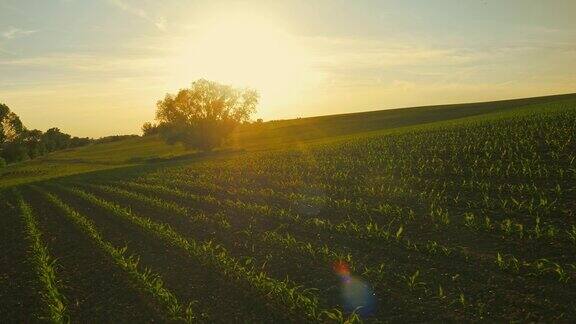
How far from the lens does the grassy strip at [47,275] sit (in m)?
11.6

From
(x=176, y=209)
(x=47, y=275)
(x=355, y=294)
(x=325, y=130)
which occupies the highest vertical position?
(x=325, y=130)

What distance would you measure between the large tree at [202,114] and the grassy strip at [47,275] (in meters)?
44.3

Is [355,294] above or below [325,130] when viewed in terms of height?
below

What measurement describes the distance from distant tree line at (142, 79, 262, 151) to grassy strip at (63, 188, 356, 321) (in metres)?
46.5

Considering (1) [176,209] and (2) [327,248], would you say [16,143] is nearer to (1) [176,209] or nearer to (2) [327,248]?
(1) [176,209]

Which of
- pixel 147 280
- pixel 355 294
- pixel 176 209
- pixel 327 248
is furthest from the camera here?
pixel 176 209

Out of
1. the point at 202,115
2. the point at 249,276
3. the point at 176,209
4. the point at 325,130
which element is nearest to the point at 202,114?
the point at 202,115

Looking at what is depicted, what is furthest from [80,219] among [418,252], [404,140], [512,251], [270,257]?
[404,140]

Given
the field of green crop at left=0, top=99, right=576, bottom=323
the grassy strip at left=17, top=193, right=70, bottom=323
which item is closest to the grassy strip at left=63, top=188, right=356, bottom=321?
the field of green crop at left=0, top=99, right=576, bottom=323

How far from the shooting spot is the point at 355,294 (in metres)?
11.5

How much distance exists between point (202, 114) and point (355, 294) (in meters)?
58.1

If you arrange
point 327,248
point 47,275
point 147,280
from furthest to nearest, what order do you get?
1. point 327,248
2. point 47,275
3. point 147,280

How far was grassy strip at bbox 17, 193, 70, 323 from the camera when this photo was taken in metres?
11.6

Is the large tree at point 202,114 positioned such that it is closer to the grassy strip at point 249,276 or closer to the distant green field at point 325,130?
the distant green field at point 325,130
